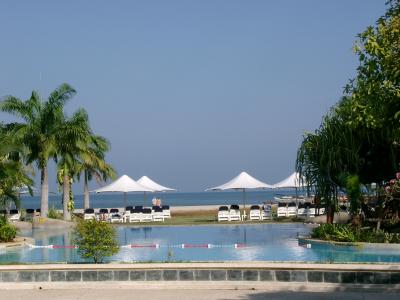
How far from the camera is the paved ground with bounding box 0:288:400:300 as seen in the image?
407 inches

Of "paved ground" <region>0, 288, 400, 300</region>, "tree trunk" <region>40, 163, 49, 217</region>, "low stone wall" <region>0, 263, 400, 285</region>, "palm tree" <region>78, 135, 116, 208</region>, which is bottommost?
"paved ground" <region>0, 288, 400, 300</region>

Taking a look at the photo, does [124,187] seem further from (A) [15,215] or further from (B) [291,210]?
(B) [291,210]

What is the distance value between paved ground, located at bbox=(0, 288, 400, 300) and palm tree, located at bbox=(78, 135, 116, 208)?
22220mm

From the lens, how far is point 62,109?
107 feet

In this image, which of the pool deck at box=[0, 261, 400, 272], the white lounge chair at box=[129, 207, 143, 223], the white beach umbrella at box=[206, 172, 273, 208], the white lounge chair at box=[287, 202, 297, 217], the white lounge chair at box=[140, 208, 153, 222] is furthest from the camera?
the white beach umbrella at box=[206, 172, 273, 208]

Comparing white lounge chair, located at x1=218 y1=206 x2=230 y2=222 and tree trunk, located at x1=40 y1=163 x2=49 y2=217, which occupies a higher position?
tree trunk, located at x1=40 y1=163 x2=49 y2=217

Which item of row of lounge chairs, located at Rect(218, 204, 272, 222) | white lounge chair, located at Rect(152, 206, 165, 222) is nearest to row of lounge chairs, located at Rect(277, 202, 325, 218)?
row of lounge chairs, located at Rect(218, 204, 272, 222)

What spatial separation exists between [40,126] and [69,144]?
62.5 inches

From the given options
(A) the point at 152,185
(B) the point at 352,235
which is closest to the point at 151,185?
(A) the point at 152,185

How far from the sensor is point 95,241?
13461 mm

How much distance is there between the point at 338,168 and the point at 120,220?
15095mm

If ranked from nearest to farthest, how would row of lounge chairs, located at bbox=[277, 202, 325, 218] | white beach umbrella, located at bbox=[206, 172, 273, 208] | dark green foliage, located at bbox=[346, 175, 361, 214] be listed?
dark green foliage, located at bbox=[346, 175, 361, 214]
row of lounge chairs, located at bbox=[277, 202, 325, 218]
white beach umbrella, located at bbox=[206, 172, 273, 208]

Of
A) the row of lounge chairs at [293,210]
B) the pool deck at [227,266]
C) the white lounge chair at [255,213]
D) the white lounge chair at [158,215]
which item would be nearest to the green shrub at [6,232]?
the pool deck at [227,266]

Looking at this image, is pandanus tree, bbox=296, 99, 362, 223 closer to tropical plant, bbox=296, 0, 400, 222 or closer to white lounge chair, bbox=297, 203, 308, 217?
tropical plant, bbox=296, 0, 400, 222
